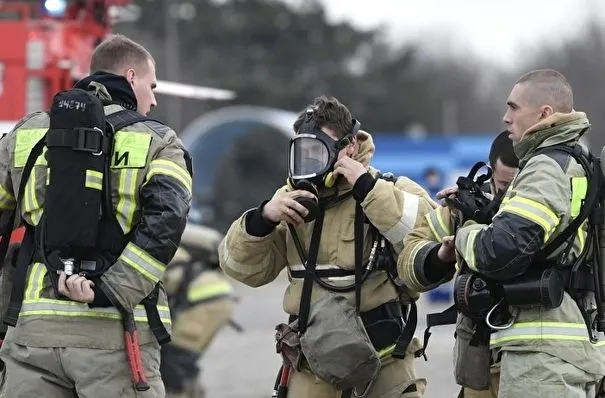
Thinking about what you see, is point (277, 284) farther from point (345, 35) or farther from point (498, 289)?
point (345, 35)

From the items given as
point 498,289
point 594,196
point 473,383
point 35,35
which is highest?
point 35,35

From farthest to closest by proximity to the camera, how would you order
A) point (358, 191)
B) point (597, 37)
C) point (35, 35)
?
point (597, 37), point (35, 35), point (358, 191)

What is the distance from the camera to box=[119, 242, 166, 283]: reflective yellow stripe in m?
4.86

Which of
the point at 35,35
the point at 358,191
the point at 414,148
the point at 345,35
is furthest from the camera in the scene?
the point at 345,35

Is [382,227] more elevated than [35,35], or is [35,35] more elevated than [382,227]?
[35,35]

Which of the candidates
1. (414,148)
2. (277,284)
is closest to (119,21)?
(277,284)

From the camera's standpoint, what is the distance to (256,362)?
12.1 meters

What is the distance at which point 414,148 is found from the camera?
26.0 meters

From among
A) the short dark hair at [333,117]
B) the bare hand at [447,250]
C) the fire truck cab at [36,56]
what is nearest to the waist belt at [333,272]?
the bare hand at [447,250]

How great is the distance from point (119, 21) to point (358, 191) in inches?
223

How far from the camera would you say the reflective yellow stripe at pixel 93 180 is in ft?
15.8

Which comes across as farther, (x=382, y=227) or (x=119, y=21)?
(x=119, y=21)

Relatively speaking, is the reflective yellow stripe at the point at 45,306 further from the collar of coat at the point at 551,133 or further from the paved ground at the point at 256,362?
the paved ground at the point at 256,362

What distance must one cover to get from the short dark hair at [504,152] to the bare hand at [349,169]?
55cm
